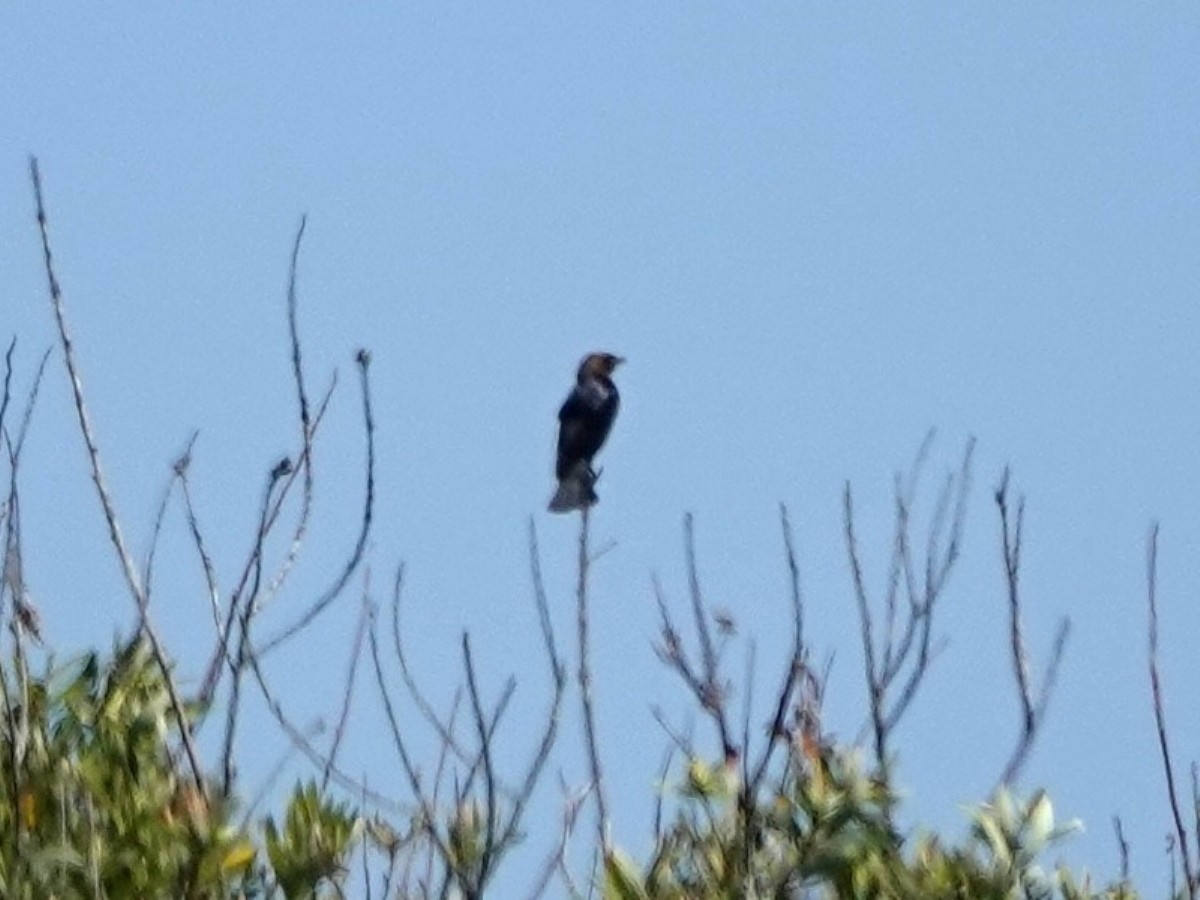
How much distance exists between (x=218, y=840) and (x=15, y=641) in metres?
0.58

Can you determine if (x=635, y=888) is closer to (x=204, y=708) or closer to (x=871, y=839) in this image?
(x=871, y=839)

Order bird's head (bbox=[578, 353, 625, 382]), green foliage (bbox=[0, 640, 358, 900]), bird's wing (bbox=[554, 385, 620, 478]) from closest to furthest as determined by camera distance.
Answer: green foliage (bbox=[0, 640, 358, 900]) → bird's wing (bbox=[554, 385, 620, 478]) → bird's head (bbox=[578, 353, 625, 382])

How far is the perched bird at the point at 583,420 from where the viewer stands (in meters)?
12.2

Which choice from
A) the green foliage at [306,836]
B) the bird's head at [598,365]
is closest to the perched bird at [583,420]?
the bird's head at [598,365]

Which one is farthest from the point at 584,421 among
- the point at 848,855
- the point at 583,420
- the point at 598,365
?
the point at 848,855

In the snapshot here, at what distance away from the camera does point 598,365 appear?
14.5m

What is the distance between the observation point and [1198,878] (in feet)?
13.2

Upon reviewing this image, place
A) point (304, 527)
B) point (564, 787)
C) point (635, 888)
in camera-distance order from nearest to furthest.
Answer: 1. point (635, 888)
2. point (304, 527)
3. point (564, 787)

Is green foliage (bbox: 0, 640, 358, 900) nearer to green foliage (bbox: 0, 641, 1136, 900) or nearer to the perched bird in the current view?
green foliage (bbox: 0, 641, 1136, 900)

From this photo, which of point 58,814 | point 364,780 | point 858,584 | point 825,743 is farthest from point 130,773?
point 858,584

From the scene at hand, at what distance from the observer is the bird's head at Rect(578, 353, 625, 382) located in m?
14.4

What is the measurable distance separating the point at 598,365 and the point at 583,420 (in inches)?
35.7

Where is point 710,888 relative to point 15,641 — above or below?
below

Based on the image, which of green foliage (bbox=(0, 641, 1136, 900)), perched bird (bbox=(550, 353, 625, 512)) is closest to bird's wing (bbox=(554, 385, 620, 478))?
perched bird (bbox=(550, 353, 625, 512))
